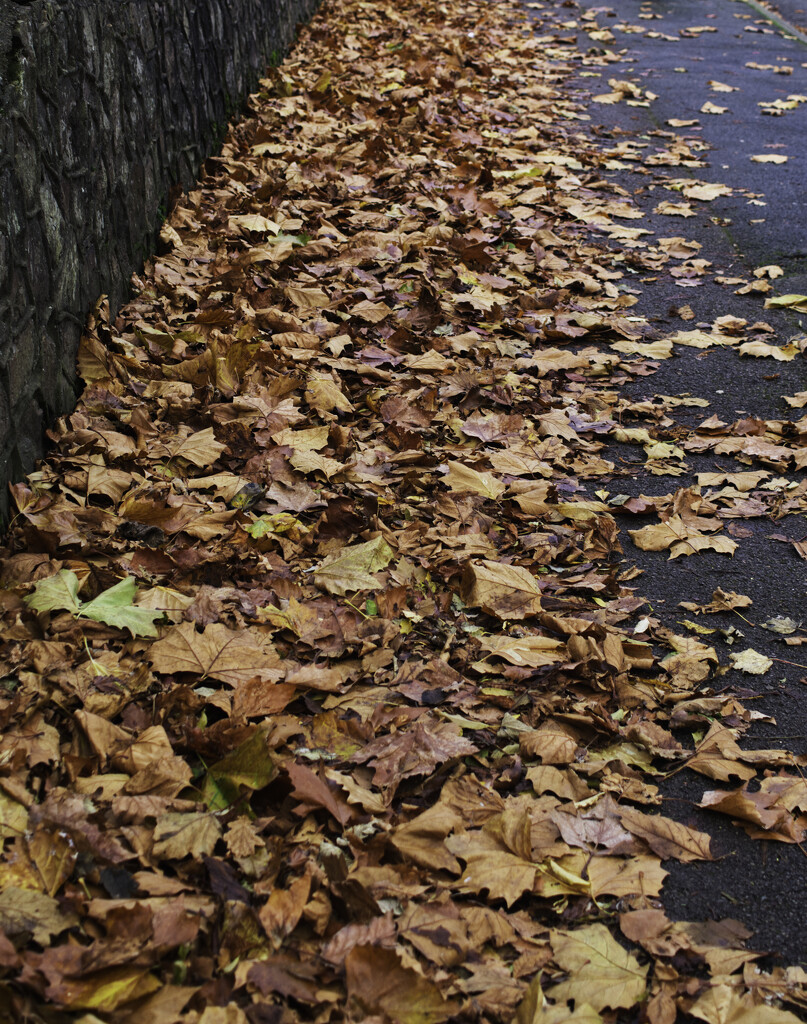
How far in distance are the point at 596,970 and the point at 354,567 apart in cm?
115

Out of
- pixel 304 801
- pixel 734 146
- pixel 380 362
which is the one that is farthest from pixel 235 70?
pixel 304 801

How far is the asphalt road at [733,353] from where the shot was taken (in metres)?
1.72

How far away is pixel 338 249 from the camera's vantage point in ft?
13.5

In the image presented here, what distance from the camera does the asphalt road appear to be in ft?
5.66

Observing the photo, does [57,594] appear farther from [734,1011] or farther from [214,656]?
[734,1011]

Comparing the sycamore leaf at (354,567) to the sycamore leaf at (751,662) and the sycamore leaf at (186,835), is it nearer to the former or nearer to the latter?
the sycamore leaf at (186,835)

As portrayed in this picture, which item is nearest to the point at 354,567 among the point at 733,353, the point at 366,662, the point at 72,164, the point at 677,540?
the point at 366,662

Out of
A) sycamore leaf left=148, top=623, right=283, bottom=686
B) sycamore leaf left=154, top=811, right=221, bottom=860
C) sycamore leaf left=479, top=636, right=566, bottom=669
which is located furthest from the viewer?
sycamore leaf left=479, top=636, right=566, bottom=669

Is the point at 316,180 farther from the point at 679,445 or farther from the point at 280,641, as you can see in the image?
the point at 280,641

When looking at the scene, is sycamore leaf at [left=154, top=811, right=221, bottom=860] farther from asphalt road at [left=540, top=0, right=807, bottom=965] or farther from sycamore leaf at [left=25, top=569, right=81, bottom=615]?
asphalt road at [left=540, top=0, right=807, bottom=965]

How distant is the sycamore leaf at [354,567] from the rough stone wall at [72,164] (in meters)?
0.86

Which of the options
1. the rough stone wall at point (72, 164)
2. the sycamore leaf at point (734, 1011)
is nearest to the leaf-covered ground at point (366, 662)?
the sycamore leaf at point (734, 1011)

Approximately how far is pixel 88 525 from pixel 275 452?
0.64 metres

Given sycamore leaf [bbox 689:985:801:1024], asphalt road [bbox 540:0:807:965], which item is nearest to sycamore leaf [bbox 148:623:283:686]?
asphalt road [bbox 540:0:807:965]
